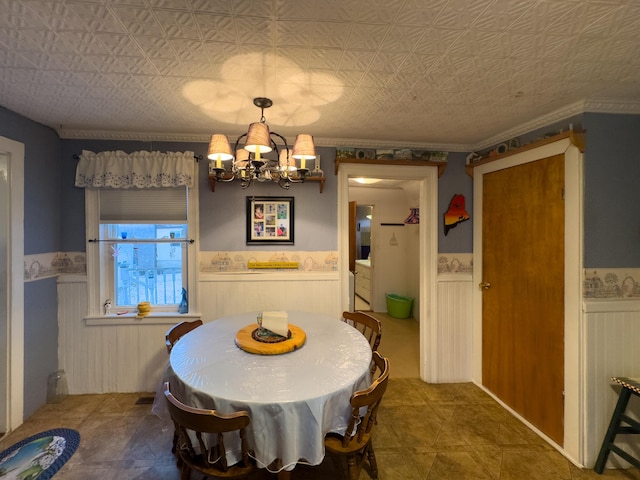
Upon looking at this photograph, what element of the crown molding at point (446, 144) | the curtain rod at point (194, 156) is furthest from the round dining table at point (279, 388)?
the crown molding at point (446, 144)

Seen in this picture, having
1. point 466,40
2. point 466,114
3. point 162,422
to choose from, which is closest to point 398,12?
point 466,40

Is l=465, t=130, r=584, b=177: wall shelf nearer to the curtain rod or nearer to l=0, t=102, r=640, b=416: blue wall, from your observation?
l=0, t=102, r=640, b=416: blue wall

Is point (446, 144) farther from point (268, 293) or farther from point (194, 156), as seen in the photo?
point (194, 156)

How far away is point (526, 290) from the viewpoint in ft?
7.20

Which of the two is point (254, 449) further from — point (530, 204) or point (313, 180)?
point (530, 204)

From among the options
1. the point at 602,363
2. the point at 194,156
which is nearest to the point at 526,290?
the point at 602,363

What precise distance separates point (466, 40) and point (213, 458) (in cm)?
216

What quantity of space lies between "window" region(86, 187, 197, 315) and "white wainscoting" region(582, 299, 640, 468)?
2.98 metres

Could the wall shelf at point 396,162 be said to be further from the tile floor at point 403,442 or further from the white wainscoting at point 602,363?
the tile floor at point 403,442

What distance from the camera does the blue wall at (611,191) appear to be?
180 centimetres

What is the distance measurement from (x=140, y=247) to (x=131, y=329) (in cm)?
74

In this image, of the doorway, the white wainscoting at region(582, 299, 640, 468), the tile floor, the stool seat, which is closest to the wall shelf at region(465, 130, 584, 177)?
the white wainscoting at region(582, 299, 640, 468)

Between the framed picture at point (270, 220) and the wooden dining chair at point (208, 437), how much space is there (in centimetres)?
149

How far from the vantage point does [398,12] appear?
1.09 m
